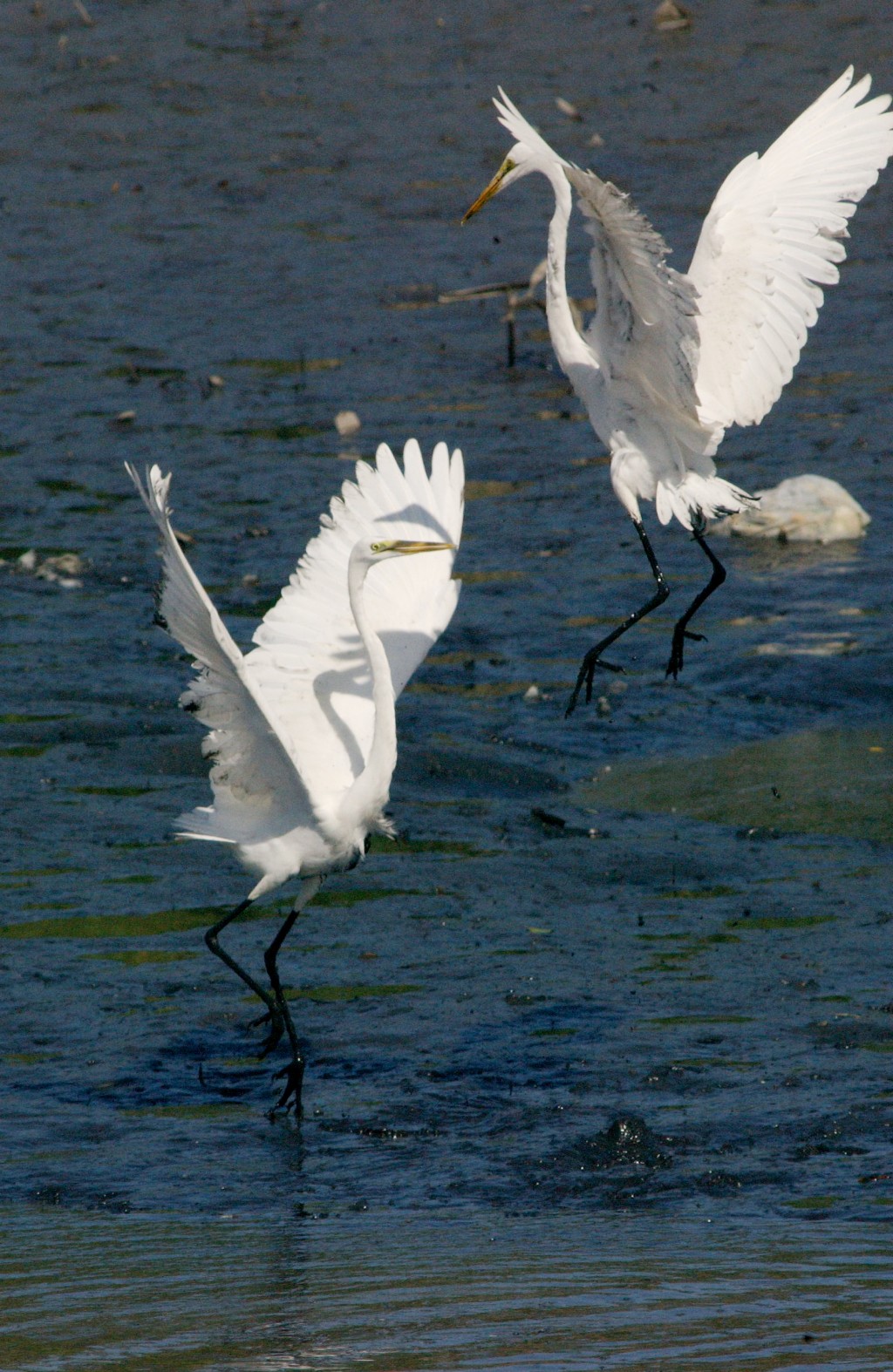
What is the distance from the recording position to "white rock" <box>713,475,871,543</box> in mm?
10992

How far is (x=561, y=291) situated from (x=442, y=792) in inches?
93.3

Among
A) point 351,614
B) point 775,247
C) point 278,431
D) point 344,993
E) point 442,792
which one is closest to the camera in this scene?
point 351,614

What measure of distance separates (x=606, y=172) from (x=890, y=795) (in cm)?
804

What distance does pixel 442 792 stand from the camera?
872cm

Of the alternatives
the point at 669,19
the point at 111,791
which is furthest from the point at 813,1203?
the point at 669,19

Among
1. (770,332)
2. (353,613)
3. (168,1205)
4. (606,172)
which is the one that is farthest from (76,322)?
(168,1205)

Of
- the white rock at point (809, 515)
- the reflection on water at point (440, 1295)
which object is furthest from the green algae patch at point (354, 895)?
the white rock at point (809, 515)

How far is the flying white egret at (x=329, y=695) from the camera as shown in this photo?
6.05 metres

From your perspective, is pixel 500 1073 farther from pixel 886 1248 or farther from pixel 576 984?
pixel 886 1248

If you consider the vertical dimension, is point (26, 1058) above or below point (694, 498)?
below

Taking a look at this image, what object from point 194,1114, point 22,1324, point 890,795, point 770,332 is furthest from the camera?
point 890,795

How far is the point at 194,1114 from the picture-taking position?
6184 mm

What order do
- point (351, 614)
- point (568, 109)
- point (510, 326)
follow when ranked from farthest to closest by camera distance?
point (568, 109)
point (510, 326)
point (351, 614)

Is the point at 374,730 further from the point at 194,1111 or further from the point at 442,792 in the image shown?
the point at 442,792
